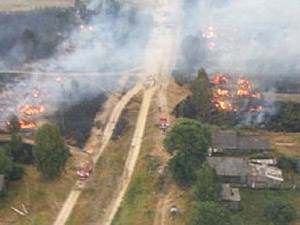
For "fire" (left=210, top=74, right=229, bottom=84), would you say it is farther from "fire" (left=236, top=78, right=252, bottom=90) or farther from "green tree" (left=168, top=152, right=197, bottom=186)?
"green tree" (left=168, top=152, right=197, bottom=186)

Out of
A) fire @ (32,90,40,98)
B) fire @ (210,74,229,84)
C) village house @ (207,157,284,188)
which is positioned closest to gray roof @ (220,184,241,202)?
village house @ (207,157,284,188)

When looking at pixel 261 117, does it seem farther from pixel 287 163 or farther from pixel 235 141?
pixel 287 163

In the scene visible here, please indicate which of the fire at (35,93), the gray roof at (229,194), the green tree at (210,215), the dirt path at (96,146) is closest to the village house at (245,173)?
the gray roof at (229,194)

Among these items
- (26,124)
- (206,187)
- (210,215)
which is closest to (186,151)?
(206,187)

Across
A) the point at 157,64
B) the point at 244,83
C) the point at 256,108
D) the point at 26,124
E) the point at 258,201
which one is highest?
the point at 157,64

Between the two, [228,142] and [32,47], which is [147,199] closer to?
[228,142]
